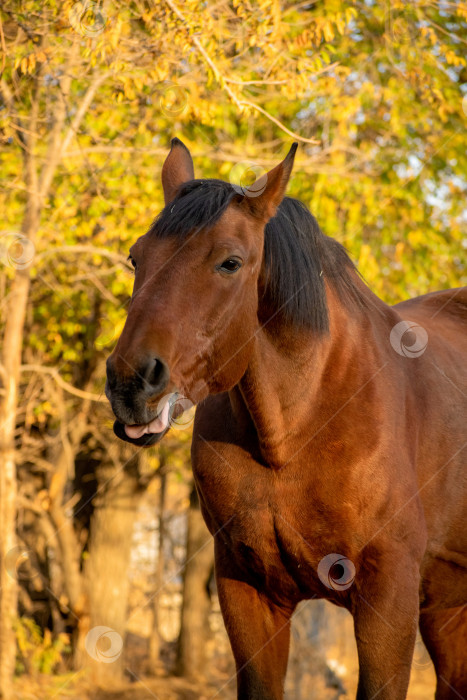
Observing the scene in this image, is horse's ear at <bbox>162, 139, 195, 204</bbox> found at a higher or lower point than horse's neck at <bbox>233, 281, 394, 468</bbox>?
higher

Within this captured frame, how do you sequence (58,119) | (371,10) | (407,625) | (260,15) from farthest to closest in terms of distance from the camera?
(371,10) < (58,119) < (260,15) < (407,625)

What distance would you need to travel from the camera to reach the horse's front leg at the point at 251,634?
3.19 m

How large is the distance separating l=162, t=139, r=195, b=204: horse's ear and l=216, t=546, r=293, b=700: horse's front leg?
1522 mm

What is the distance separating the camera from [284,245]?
2918 millimetres

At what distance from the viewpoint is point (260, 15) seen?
17.0 ft

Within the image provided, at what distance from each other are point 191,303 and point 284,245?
1.88ft

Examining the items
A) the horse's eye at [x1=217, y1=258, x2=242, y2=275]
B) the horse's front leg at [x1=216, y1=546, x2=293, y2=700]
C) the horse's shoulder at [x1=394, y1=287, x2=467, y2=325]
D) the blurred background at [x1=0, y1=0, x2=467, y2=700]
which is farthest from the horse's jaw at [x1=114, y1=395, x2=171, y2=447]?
the blurred background at [x1=0, y1=0, x2=467, y2=700]

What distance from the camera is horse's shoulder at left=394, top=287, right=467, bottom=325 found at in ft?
13.8

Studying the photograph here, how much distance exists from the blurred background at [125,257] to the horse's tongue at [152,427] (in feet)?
12.3

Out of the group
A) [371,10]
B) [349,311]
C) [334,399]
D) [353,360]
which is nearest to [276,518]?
[334,399]

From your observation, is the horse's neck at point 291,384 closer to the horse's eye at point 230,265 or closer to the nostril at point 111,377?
the horse's eye at point 230,265

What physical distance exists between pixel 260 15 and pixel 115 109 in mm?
3111

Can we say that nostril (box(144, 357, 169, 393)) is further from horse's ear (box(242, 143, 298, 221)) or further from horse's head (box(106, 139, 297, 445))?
horse's ear (box(242, 143, 298, 221))

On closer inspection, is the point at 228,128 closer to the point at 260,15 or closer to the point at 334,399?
the point at 260,15
